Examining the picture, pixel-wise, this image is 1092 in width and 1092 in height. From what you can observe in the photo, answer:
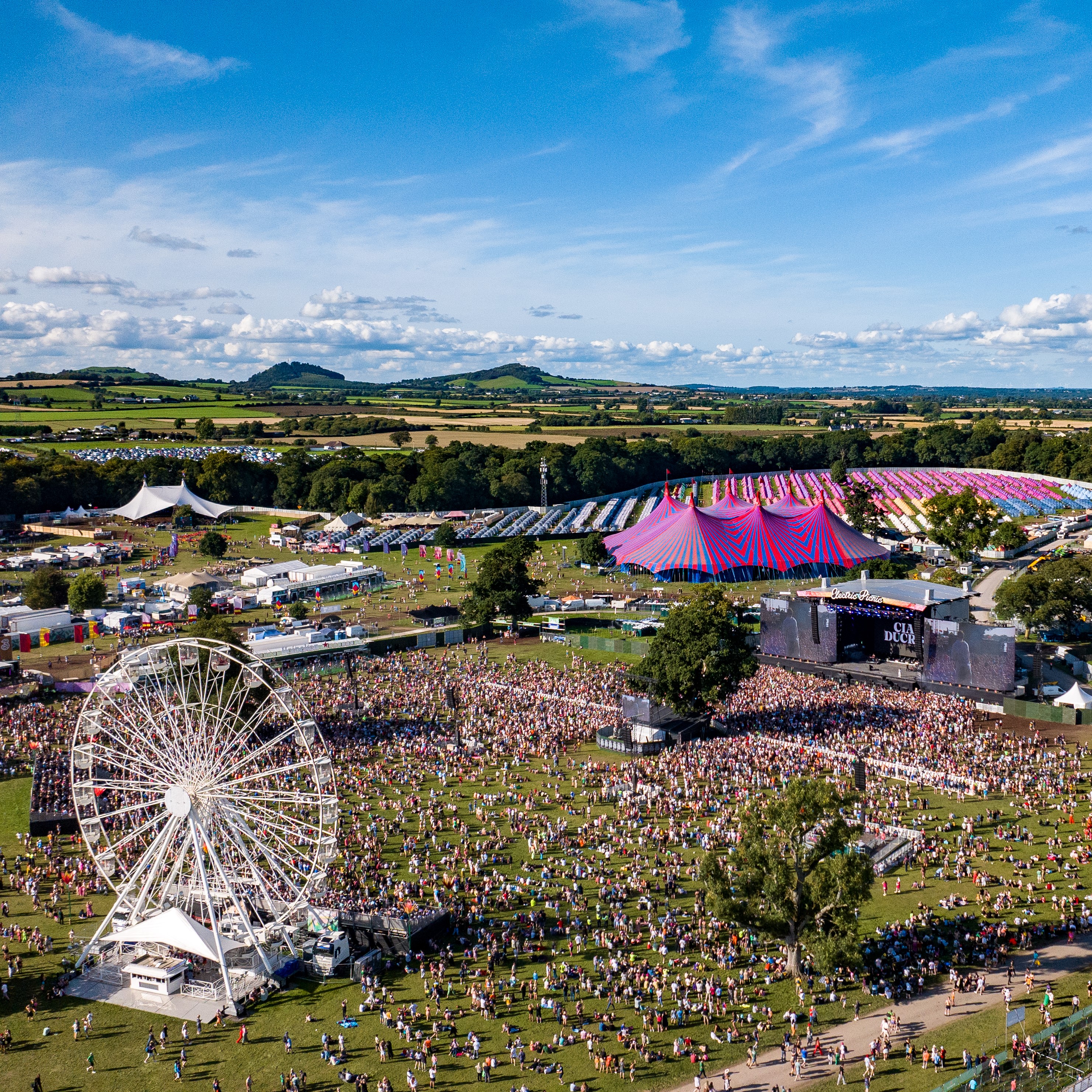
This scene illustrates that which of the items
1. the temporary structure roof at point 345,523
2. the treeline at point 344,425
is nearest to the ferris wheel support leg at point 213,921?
the temporary structure roof at point 345,523

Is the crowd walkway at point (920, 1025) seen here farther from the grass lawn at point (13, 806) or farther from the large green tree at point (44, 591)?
the large green tree at point (44, 591)

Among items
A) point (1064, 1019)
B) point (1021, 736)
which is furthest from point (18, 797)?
point (1021, 736)

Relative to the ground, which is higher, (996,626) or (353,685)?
(996,626)

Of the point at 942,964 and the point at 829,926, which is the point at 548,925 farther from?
the point at 942,964

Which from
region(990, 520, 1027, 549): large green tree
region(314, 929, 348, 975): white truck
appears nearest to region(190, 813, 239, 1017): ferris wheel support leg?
region(314, 929, 348, 975): white truck

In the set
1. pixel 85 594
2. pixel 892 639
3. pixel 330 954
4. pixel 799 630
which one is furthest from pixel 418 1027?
pixel 85 594

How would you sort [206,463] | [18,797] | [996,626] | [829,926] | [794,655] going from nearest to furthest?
[829,926] → [18,797] → [996,626] → [794,655] → [206,463]

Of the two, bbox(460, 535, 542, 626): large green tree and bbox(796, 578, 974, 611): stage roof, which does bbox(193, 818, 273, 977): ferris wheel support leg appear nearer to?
bbox(796, 578, 974, 611): stage roof
